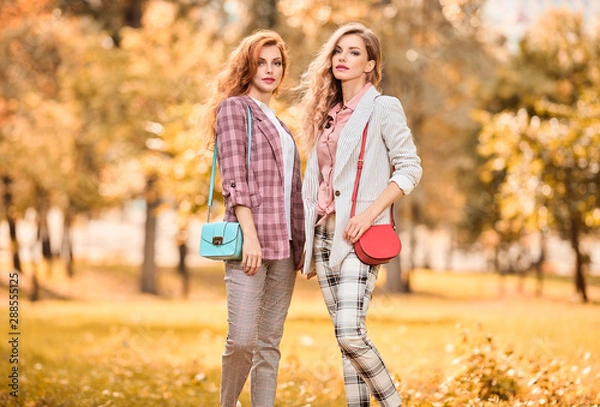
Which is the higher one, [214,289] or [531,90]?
[531,90]

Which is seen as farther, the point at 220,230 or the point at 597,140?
the point at 597,140

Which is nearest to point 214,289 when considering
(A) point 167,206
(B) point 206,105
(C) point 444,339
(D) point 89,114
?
(D) point 89,114

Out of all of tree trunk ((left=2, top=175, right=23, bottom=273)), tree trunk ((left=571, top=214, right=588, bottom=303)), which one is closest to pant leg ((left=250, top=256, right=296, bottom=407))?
tree trunk ((left=571, top=214, right=588, bottom=303))

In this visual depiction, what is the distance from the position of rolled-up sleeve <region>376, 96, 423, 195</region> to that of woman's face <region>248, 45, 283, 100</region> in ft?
2.22

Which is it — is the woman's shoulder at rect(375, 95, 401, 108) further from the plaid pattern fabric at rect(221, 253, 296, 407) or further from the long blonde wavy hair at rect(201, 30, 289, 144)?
the plaid pattern fabric at rect(221, 253, 296, 407)

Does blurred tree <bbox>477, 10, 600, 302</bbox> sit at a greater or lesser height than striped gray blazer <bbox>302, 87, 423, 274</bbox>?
greater

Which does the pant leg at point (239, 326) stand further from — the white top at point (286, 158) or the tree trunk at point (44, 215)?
the tree trunk at point (44, 215)

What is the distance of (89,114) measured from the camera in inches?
991

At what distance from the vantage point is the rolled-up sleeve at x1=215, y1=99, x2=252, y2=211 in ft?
15.1

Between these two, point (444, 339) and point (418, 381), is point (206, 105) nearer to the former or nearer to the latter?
point (418, 381)

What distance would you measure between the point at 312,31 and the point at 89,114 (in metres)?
8.82

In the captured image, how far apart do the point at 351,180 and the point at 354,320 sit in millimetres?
783

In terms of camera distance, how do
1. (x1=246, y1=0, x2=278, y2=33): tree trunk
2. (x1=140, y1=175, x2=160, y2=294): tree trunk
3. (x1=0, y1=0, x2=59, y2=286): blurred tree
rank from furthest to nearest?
(x1=140, y1=175, x2=160, y2=294): tree trunk < (x1=0, y1=0, x2=59, y2=286): blurred tree < (x1=246, y1=0, x2=278, y2=33): tree trunk

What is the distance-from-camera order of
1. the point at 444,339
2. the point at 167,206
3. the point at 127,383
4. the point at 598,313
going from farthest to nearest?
1. the point at 167,206
2. the point at 598,313
3. the point at 444,339
4. the point at 127,383
